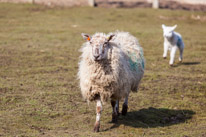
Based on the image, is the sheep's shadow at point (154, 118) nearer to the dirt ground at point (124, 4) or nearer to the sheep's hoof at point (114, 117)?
the sheep's hoof at point (114, 117)

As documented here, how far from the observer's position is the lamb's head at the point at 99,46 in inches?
325

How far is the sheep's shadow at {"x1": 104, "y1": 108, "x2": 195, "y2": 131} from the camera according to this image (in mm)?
9211

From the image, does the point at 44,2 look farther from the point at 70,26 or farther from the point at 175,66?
the point at 175,66

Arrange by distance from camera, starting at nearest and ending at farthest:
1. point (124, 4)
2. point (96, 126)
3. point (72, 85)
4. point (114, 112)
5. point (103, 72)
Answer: point (96, 126), point (103, 72), point (114, 112), point (72, 85), point (124, 4)

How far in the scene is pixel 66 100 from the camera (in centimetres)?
1045

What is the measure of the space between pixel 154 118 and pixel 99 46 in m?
2.60

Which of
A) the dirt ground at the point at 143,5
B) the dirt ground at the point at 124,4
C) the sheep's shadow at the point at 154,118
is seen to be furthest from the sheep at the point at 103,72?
the dirt ground at the point at 143,5

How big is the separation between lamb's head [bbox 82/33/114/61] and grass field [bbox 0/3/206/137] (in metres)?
1.52

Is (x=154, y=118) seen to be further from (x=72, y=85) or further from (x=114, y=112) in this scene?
(x=72, y=85)

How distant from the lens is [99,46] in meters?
8.30

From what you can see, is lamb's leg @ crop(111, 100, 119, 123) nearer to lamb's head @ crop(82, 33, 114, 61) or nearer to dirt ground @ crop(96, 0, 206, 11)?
lamb's head @ crop(82, 33, 114, 61)

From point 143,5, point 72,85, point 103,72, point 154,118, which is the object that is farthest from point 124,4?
point 103,72

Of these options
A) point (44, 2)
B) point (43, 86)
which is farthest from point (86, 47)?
point (44, 2)

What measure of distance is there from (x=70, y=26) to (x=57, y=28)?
3.72ft
